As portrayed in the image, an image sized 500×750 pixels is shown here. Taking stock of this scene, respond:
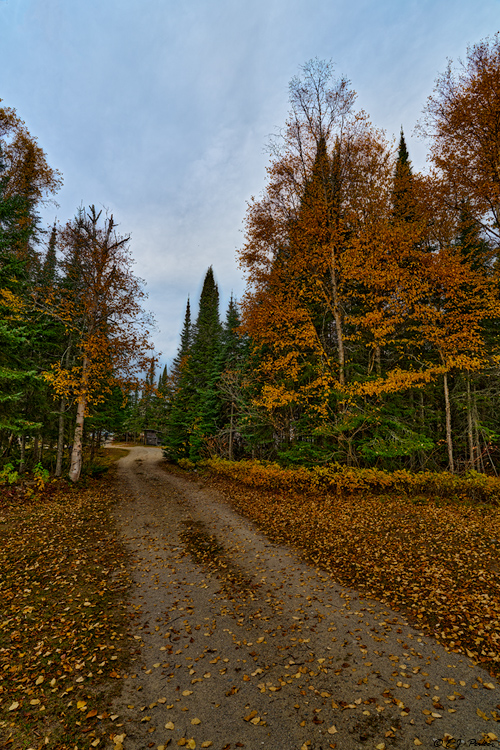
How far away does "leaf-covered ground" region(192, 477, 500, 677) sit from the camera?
502 cm

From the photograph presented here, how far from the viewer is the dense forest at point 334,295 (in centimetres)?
1164

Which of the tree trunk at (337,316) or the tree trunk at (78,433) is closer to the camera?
the tree trunk at (337,316)

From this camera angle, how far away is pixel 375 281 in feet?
40.8

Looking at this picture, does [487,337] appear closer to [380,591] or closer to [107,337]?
[380,591]

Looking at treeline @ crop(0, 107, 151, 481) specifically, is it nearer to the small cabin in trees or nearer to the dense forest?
the dense forest

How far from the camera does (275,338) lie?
1402 cm

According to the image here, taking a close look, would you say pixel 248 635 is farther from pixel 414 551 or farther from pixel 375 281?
pixel 375 281

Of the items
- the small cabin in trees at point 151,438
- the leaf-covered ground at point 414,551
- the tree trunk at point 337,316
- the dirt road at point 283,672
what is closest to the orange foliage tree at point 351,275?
the tree trunk at point 337,316

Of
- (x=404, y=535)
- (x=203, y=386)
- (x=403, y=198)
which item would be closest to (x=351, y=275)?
(x=403, y=198)

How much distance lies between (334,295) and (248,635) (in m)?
11.9

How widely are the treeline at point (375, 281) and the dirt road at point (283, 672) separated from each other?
24.2 ft

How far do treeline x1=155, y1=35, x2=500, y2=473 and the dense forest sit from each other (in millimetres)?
79

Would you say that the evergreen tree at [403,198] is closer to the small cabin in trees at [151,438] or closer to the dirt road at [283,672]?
the dirt road at [283,672]

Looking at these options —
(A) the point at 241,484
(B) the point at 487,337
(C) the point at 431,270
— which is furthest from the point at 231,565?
(B) the point at 487,337
